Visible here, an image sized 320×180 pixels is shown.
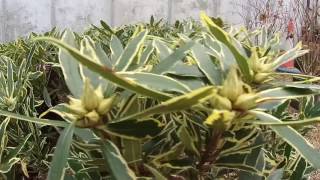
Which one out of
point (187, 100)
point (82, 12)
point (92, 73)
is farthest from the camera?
point (82, 12)

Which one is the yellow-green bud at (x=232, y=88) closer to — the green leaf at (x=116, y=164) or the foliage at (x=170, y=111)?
the foliage at (x=170, y=111)

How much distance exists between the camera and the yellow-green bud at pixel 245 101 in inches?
21.6

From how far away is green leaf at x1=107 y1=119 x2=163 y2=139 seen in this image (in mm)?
602

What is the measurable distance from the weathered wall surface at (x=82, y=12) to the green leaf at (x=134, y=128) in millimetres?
4456

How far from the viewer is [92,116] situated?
0.57 meters

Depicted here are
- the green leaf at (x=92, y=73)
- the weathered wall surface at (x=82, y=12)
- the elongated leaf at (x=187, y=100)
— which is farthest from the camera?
the weathered wall surface at (x=82, y=12)

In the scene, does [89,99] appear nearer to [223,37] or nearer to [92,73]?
[92,73]

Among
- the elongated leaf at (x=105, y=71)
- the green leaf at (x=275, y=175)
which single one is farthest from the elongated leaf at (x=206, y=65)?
the green leaf at (x=275, y=175)

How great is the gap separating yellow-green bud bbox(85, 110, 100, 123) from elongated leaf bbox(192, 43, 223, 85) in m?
0.15

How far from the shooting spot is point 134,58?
0.71 m

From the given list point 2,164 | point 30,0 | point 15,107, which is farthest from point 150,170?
point 30,0

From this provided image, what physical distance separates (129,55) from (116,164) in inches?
6.0

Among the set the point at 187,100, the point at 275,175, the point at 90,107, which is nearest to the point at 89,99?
the point at 90,107

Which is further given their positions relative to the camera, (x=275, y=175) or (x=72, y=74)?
(x=275, y=175)
